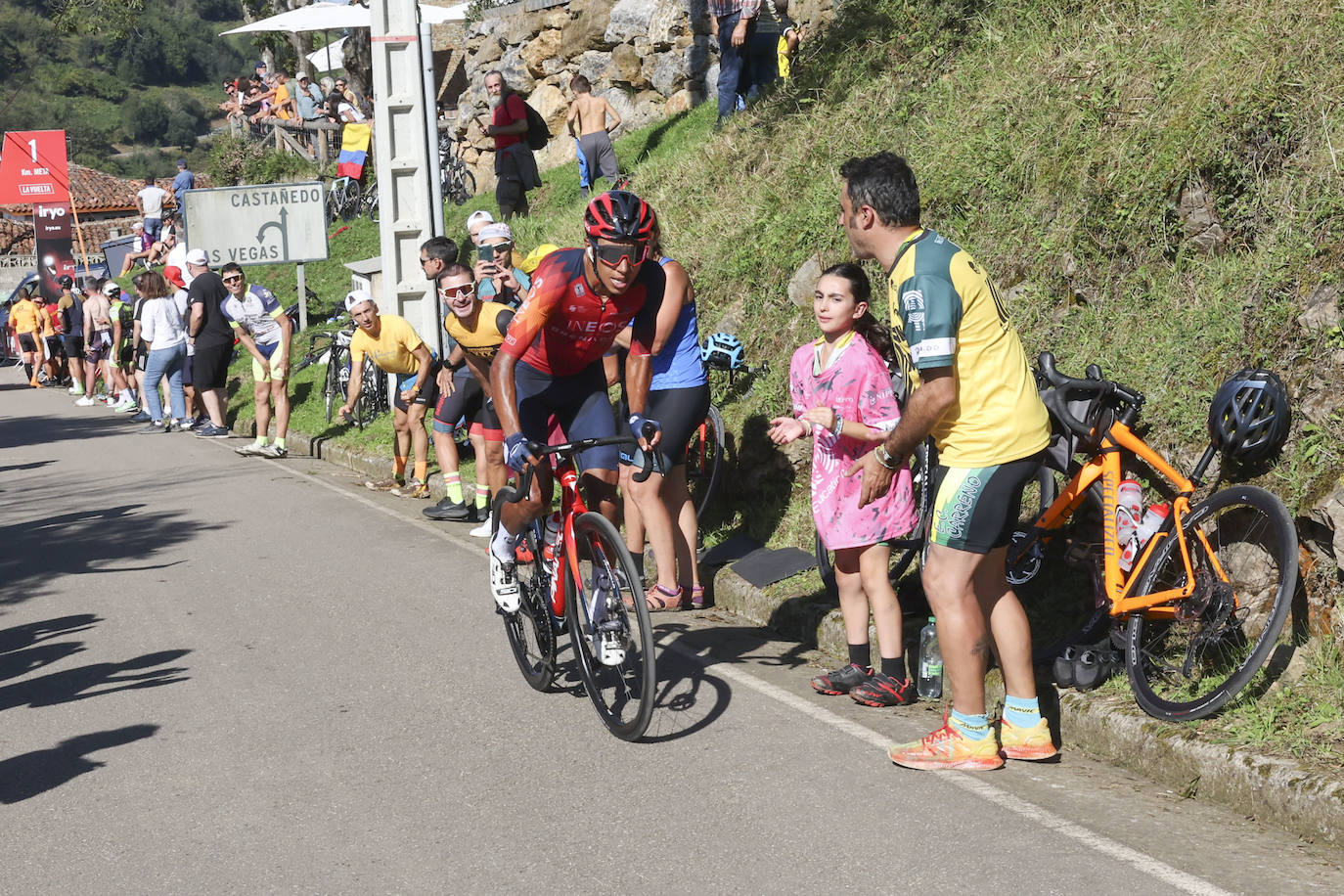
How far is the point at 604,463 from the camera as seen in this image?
19.7 ft

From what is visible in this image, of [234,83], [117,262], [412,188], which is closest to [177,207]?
[117,262]

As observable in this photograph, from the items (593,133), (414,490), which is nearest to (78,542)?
(414,490)

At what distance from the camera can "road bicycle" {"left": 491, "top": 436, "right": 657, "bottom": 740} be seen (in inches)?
213

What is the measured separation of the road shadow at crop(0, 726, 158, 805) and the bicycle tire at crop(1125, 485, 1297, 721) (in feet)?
13.7

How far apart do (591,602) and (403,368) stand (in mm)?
6679

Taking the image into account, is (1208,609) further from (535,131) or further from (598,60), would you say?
(598,60)

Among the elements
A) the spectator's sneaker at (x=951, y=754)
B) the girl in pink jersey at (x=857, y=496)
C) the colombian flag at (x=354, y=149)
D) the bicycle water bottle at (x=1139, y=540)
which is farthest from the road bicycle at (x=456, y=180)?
the spectator's sneaker at (x=951, y=754)

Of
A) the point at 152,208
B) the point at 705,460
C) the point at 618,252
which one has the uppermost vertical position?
the point at 152,208

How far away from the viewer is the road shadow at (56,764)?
5270 millimetres

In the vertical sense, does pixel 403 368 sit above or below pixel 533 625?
above

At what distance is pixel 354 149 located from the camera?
2859 cm

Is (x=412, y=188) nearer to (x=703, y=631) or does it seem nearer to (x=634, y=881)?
(x=703, y=631)

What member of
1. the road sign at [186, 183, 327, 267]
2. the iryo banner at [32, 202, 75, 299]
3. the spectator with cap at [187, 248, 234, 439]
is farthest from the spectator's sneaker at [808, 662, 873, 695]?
the iryo banner at [32, 202, 75, 299]

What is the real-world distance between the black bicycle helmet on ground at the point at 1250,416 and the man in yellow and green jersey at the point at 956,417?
3.36ft
